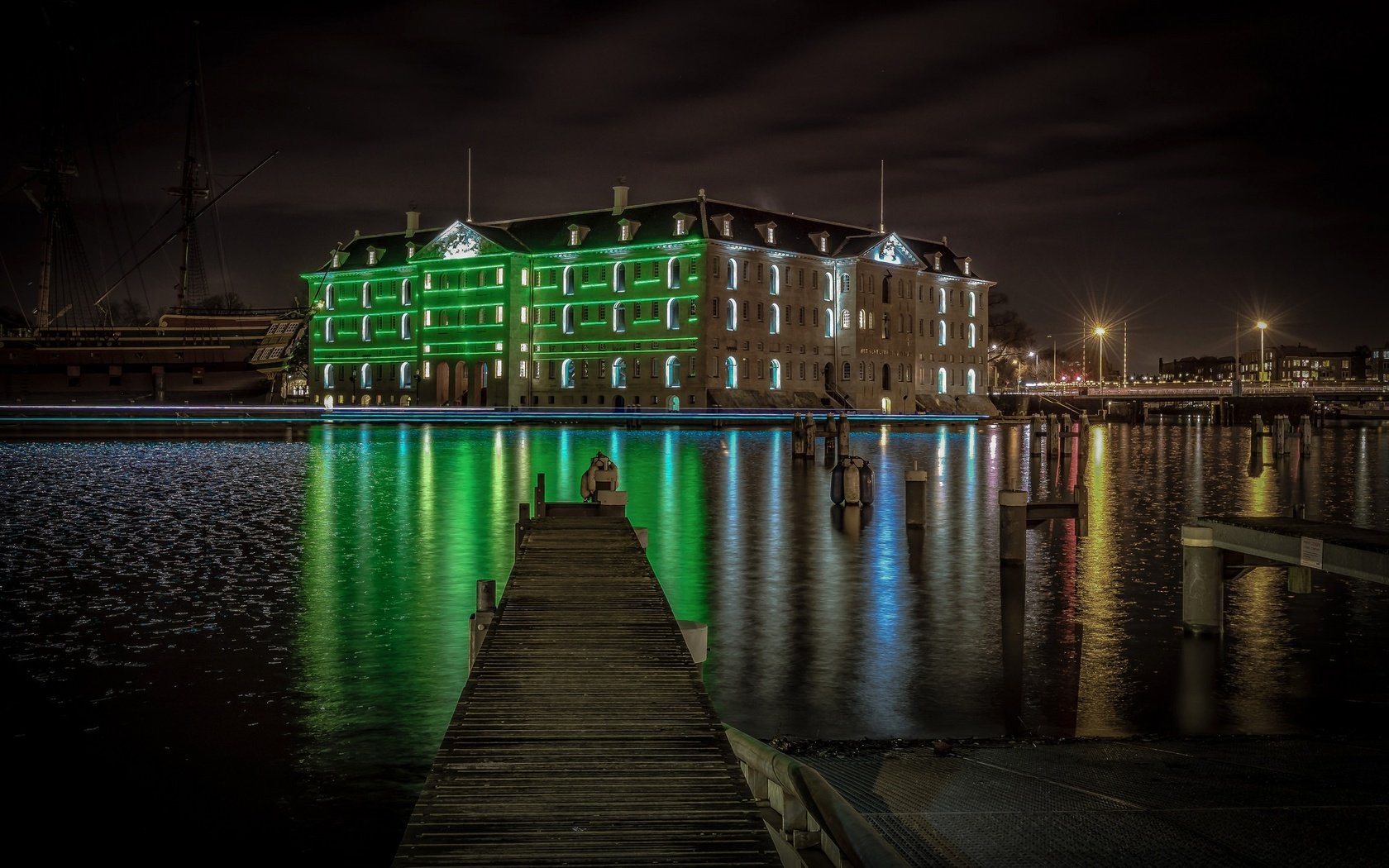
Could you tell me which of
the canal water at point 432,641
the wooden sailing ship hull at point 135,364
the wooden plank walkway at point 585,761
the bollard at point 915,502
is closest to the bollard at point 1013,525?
the canal water at point 432,641

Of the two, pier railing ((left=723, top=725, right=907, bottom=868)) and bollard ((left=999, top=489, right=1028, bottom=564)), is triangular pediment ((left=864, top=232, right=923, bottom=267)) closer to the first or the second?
bollard ((left=999, top=489, right=1028, bottom=564))

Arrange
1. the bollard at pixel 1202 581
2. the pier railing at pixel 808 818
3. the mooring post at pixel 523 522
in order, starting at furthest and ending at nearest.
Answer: the mooring post at pixel 523 522, the bollard at pixel 1202 581, the pier railing at pixel 808 818

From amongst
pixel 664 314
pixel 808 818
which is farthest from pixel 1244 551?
pixel 664 314

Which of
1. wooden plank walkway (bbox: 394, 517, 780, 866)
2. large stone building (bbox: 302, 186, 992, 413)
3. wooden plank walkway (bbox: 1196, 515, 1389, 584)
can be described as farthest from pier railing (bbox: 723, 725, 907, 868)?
large stone building (bbox: 302, 186, 992, 413)

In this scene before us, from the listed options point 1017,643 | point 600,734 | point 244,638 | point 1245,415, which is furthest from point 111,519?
point 1245,415

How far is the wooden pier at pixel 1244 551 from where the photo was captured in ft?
32.9

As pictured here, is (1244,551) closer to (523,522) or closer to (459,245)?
(523,522)

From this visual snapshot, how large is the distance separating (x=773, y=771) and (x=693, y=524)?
1527 cm

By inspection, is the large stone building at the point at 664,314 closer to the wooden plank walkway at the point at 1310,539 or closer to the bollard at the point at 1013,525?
the bollard at the point at 1013,525

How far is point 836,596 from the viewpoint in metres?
13.6

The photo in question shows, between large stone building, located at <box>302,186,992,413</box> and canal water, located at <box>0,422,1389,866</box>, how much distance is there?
64484 mm

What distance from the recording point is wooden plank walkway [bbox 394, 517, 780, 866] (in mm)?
4273

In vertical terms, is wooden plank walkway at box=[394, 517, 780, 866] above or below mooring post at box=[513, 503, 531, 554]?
below

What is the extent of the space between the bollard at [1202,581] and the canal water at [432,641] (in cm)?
26
